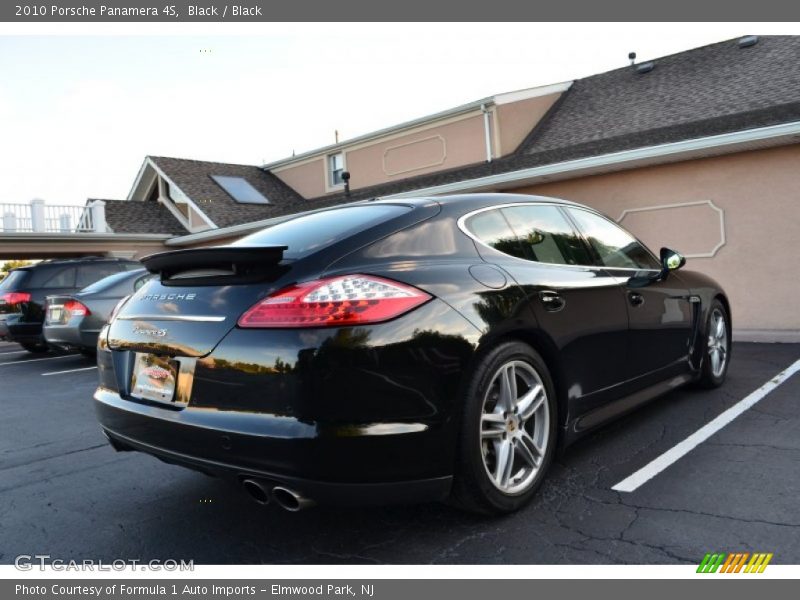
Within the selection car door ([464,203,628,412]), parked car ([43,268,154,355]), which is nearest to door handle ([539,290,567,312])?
car door ([464,203,628,412])

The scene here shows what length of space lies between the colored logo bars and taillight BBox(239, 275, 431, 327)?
1.49m

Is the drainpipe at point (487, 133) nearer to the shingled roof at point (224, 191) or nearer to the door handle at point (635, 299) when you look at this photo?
the shingled roof at point (224, 191)

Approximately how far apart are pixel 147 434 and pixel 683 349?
3.57m

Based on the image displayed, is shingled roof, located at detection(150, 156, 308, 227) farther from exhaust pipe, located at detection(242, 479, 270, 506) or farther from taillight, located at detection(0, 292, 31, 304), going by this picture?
exhaust pipe, located at detection(242, 479, 270, 506)

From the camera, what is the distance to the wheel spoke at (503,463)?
9.07ft

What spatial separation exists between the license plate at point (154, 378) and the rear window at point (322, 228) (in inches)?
26.3

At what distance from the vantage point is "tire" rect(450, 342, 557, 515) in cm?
258

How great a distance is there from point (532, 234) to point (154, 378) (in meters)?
2.03

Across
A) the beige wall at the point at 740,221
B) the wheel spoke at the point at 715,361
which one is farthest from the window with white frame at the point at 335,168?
the wheel spoke at the point at 715,361

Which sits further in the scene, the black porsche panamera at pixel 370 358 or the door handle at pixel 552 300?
the door handle at pixel 552 300

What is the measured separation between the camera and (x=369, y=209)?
313 cm

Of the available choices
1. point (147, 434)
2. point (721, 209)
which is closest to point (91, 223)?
point (721, 209)

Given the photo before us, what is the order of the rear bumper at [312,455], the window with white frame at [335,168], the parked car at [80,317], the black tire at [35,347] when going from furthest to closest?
the window with white frame at [335,168] < the black tire at [35,347] < the parked car at [80,317] < the rear bumper at [312,455]

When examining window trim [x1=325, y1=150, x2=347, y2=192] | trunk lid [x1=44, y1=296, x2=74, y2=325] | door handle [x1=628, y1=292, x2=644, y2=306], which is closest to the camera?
door handle [x1=628, y1=292, x2=644, y2=306]
